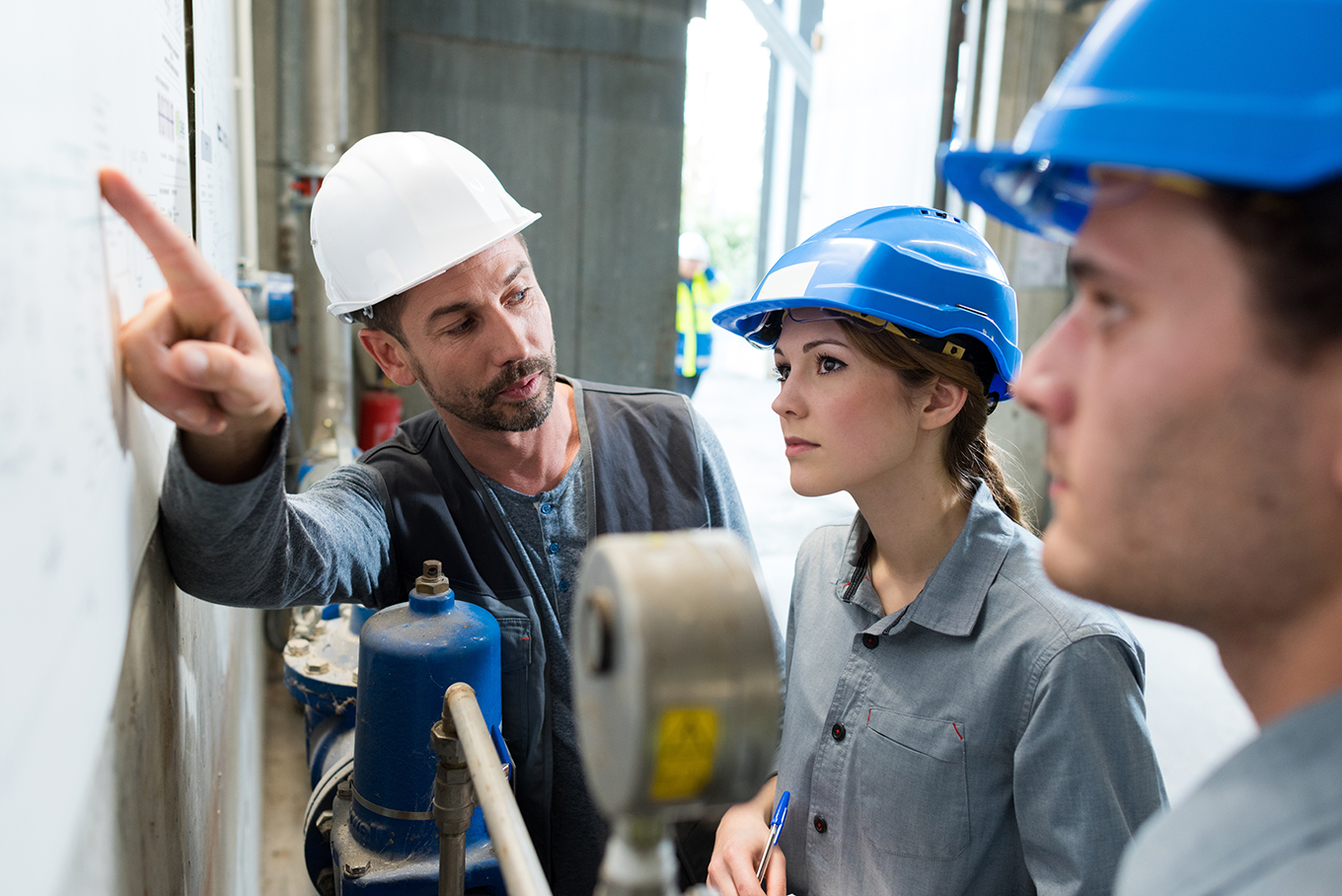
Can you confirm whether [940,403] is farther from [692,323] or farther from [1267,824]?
[692,323]

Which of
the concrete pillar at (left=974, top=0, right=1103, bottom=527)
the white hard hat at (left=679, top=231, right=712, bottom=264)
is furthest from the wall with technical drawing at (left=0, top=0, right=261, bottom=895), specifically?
the white hard hat at (left=679, top=231, right=712, bottom=264)

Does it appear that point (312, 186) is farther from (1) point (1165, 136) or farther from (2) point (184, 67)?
(1) point (1165, 136)

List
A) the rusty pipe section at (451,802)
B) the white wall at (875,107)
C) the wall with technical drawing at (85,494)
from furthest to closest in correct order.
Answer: the white wall at (875,107)
the rusty pipe section at (451,802)
the wall with technical drawing at (85,494)

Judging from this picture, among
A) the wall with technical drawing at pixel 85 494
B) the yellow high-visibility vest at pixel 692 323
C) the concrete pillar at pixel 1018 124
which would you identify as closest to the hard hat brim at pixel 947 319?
the wall with technical drawing at pixel 85 494

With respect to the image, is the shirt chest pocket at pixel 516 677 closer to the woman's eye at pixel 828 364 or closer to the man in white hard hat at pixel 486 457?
the man in white hard hat at pixel 486 457

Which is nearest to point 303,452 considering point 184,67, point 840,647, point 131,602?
point 184,67

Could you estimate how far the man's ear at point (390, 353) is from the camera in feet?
5.64

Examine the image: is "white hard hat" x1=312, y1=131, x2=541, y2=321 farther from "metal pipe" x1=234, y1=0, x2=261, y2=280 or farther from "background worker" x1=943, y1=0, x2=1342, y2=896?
"metal pipe" x1=234, y1=0, x2=261, y2=280

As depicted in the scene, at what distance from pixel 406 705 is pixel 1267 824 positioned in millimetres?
1043

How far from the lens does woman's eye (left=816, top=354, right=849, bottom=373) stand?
150cm

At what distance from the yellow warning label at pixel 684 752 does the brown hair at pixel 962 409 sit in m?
1.01

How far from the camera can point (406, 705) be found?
4.23 feet

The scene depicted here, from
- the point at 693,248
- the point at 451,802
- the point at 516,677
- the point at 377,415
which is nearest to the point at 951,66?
the point at 377,415

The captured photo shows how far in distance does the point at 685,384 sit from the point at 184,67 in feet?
23.8
